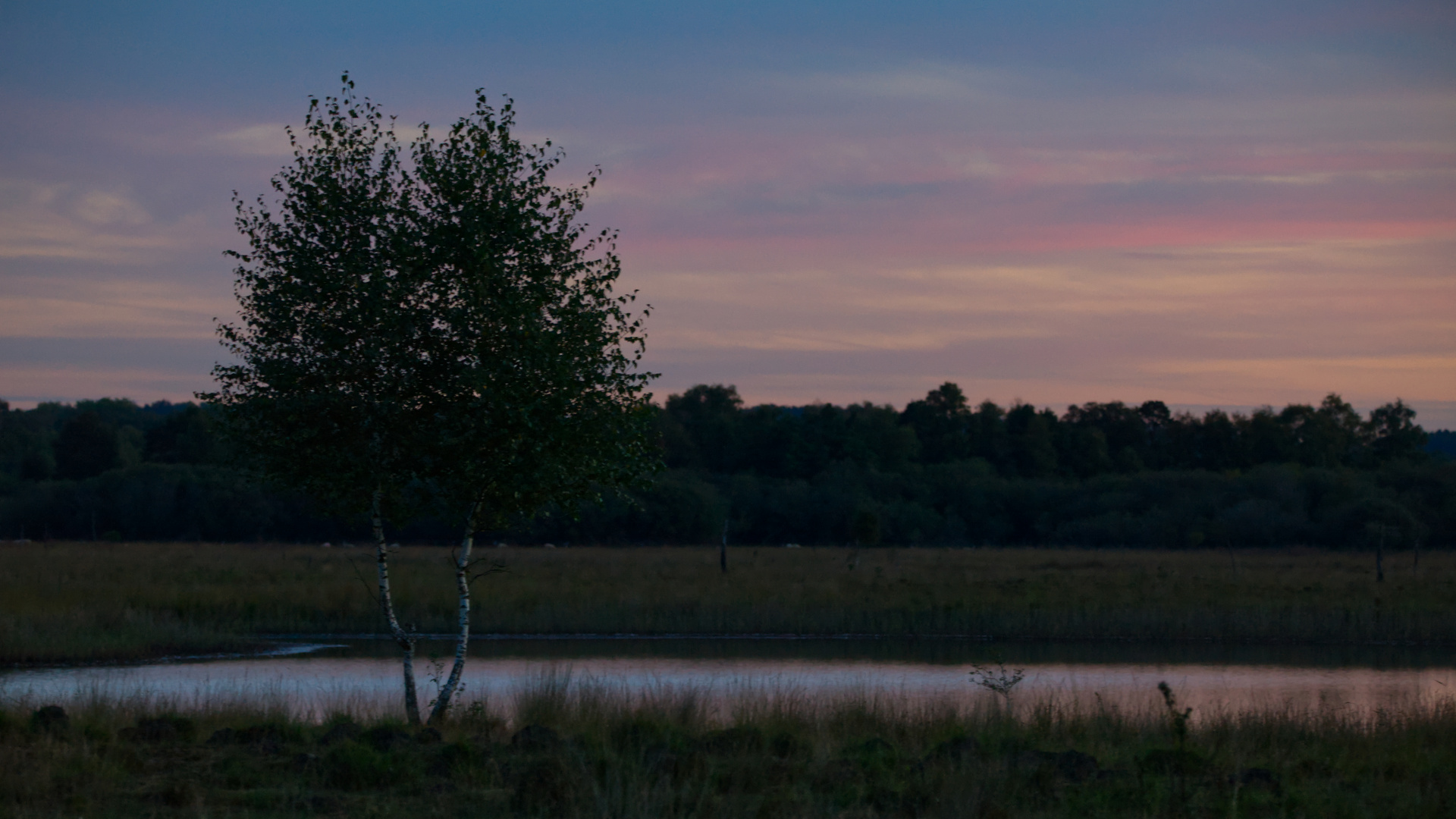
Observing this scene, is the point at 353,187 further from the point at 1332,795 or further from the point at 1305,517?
the point at 1305,517

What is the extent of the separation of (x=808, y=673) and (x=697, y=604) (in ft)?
31.3

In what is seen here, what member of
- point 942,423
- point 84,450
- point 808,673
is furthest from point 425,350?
point 942,423

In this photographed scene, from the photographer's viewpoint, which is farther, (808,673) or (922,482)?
(922,482)

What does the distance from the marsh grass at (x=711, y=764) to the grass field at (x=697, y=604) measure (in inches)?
545

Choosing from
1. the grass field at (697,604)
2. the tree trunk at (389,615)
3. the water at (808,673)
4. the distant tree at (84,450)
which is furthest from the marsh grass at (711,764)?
the distant tree at (84,450)

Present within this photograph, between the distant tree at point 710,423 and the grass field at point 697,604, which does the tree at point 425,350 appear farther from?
the distant tree at point 710,423

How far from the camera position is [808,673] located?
21453 mm

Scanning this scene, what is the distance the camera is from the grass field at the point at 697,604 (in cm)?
2684

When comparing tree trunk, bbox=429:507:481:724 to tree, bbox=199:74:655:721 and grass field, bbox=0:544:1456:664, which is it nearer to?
tree, bbox=199:74:655:721

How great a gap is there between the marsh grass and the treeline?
34163mm

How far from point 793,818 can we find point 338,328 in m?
7.30

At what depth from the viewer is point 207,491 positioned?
67.6 m

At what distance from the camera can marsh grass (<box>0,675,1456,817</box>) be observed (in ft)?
28.9

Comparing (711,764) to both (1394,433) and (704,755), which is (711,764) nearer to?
(704,755)
